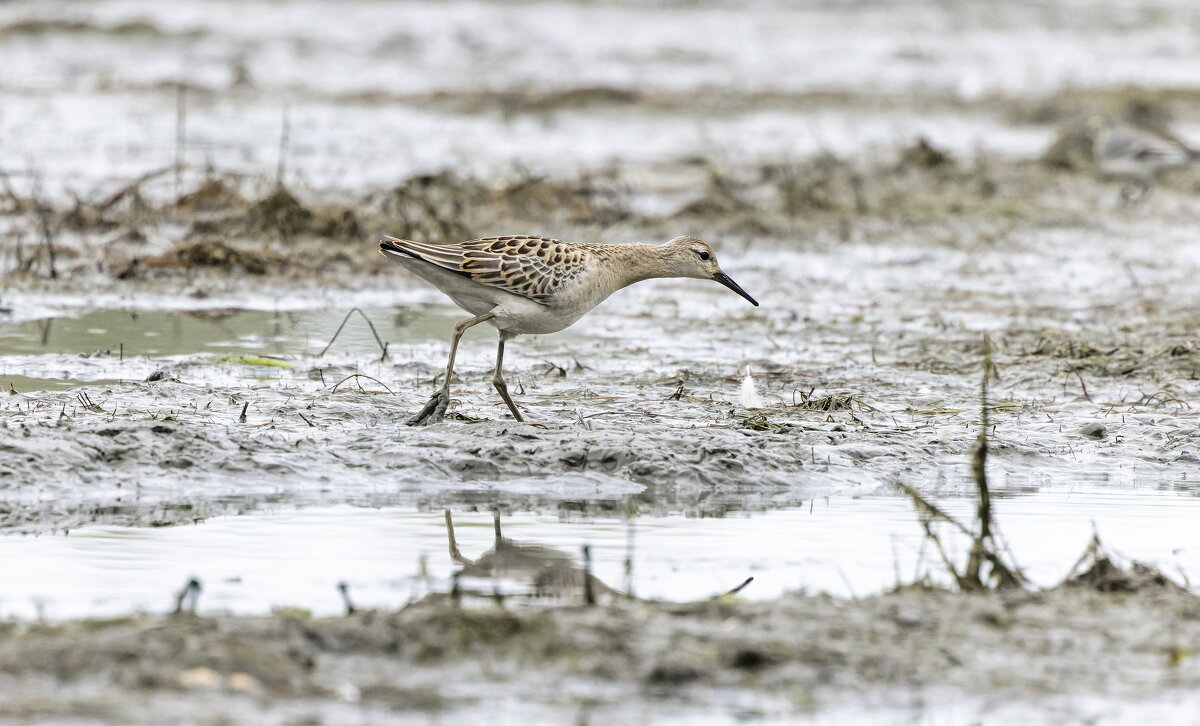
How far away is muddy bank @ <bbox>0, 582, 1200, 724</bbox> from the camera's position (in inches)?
161

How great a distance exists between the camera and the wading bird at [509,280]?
7.75 meters

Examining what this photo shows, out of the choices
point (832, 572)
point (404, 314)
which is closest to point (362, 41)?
point (404, 314)

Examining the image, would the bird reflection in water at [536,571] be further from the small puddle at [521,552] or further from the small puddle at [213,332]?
the small puddle at [213,332]

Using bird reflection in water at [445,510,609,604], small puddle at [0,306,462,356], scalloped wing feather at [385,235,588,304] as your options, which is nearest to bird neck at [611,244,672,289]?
scalloped wing feather at [385,235,588,304]

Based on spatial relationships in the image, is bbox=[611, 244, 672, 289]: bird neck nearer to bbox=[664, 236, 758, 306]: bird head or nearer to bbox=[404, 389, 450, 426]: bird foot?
bbox=[664, 236, 758, 306]: bird head

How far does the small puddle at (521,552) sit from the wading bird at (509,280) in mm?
1595

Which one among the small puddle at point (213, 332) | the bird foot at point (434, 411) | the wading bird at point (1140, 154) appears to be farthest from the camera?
the wading bird at point (1140, 154)

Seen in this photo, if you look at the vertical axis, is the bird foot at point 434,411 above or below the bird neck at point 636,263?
below

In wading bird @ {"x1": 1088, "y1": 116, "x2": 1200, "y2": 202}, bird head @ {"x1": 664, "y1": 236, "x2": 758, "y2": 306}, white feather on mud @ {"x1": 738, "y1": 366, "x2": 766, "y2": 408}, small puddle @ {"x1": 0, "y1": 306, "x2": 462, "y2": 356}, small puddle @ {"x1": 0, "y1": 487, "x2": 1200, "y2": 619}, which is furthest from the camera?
wading bird @ {"x1": 1088, "y1": 116, "x2": 1200, "y2": 202}

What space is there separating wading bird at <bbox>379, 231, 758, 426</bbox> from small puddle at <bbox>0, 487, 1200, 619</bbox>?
159 cm

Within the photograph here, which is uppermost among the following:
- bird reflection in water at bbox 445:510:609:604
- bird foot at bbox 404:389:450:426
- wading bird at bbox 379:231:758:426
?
wading bird at bbox 379:231:758:426

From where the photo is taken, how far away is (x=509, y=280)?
305 inches

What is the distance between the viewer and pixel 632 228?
1469 centimetres

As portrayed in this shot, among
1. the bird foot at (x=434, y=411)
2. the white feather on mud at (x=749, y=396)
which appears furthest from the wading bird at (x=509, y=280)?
the white feather on mud at (x=749, y=396)
